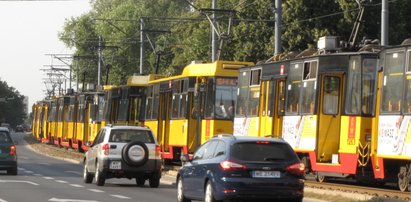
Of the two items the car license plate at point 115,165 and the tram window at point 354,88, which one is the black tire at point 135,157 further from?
the tram window at point 354,88

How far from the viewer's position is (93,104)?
60.4m

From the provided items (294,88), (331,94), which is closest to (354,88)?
(331,94)

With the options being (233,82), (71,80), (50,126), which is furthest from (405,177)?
(71,80)

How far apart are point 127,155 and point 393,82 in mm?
7598

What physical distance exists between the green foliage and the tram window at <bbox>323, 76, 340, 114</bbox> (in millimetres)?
7260

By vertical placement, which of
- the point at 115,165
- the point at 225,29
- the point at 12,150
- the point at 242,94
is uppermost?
the point at 225,29

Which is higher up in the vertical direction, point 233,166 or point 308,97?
point 308,97

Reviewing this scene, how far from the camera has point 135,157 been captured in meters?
29.0

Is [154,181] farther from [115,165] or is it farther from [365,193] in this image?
[365,193]

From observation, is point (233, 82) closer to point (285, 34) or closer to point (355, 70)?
point (355, 70)

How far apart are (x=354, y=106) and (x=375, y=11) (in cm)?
3288

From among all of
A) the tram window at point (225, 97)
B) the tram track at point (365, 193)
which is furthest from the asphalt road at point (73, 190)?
the tram window at point (225, 97)

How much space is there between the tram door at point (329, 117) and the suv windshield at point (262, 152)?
8392mm

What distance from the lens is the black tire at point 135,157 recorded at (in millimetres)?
28859
